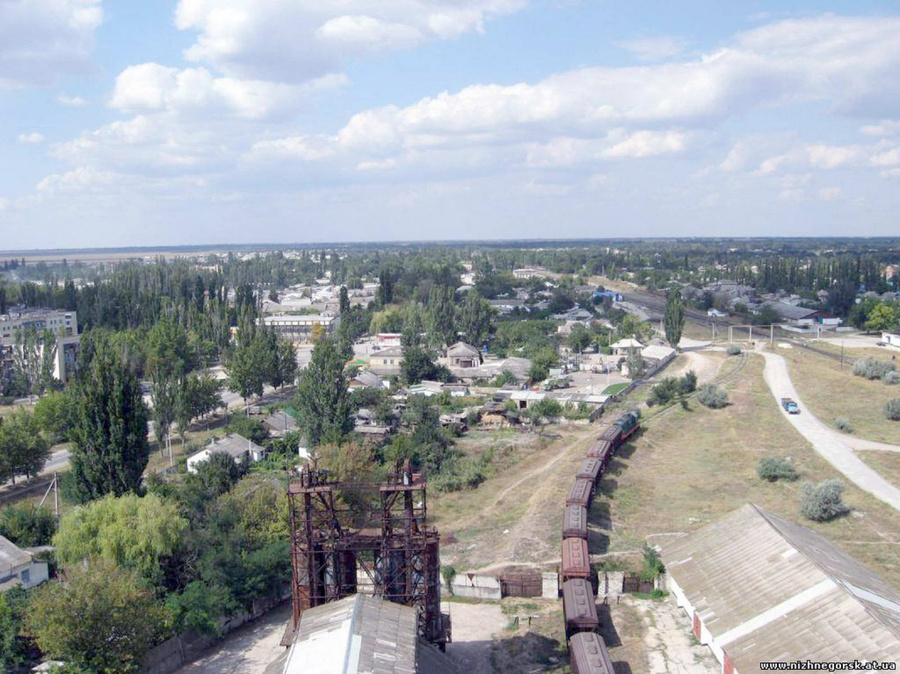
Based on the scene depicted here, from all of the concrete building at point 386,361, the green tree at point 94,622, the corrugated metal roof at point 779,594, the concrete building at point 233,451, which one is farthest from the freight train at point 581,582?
the concrete building at point 386,361

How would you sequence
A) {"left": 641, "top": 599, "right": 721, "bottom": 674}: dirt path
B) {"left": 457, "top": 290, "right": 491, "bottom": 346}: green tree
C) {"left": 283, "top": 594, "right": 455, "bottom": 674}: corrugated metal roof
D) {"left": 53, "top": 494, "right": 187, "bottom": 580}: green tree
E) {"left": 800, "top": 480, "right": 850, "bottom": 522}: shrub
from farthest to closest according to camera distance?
1. {"left": 457, "top": 290, "right": 491, "bottom": 346}: green tree
2. {"left": 800, "top": 480, "right": 850, "bottom": 522}: shrub
3. {"left": 53, "top": 494, "right": 187, "bottom": 580}: green tree
4. {"left": 641, "top": 599, "right": 721, "bottom": 674}: dirt path
5. {"left": 283, "top": 594, "right": 455, "bottom": 674}: corrugated metal roof

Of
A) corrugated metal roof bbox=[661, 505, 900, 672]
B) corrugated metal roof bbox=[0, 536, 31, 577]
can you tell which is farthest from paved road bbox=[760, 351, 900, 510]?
corrugated metal roof bbox=[0, 536, 31, 577]

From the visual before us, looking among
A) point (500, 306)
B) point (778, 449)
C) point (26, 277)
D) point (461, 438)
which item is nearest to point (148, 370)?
point (461, 438)

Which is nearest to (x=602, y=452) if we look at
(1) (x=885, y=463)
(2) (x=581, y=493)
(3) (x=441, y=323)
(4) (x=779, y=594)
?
(2) (x=581, y=493)

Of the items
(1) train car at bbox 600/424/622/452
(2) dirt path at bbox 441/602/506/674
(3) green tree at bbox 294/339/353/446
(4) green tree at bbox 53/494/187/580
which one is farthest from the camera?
(3) green tree at bbox 294/339/353/446

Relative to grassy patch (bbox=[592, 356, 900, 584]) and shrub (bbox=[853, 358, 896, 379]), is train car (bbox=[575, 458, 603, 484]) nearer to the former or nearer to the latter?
grassy patch (bbox=[592, 356, 900, 584])

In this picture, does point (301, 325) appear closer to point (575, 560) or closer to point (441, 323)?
point (441, 323)
